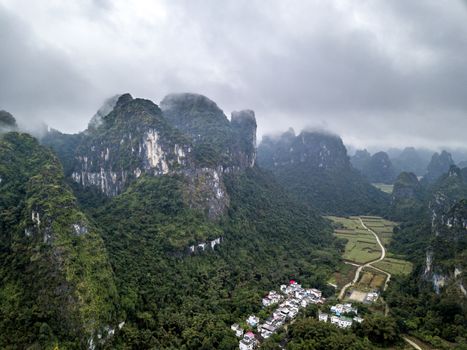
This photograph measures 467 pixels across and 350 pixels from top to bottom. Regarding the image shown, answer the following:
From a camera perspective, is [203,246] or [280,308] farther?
[203,246]

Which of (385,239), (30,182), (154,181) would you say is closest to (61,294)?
(30,182)

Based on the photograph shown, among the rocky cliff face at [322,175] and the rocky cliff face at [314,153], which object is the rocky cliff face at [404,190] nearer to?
the rocky cliff face at [322,175]

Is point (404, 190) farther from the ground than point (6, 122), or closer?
closer

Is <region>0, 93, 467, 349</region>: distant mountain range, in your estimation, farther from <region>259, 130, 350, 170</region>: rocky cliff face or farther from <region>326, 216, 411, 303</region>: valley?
<region>259, 130, 350, 170</region>: rocky cliff face

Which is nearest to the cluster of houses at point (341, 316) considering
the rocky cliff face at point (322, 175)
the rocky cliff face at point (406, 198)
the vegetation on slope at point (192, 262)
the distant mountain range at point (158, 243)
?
the distant mountain range at point (158, 243)

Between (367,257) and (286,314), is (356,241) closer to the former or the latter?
(367,257)

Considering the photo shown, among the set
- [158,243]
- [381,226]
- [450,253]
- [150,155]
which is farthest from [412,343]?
[381,226]
